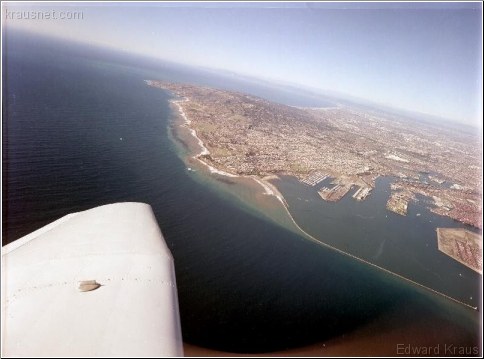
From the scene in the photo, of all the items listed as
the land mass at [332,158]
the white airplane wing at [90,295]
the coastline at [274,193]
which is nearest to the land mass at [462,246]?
the land mass at [332,158]

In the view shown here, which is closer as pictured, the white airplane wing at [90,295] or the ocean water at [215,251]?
the white airplane wing at [90,295]

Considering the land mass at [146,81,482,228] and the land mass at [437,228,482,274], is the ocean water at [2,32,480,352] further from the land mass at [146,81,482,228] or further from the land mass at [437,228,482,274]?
the land mass at [146,81,482,228]

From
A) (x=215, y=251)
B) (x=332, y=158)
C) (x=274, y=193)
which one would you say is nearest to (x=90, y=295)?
(x=215, y=251)

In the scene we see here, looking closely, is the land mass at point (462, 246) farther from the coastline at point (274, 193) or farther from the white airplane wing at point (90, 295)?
the white airplane wing at point (90, 295)

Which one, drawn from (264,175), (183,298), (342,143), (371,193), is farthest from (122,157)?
(342,143)

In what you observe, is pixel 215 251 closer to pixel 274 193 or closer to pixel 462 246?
pixel 274 193
